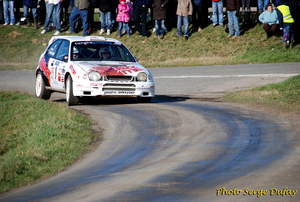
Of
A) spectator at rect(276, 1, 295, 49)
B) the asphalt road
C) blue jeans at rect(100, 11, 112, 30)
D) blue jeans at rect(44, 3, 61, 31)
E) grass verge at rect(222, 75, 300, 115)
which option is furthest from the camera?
blue jeans at rect(44, 3, 61, 31)

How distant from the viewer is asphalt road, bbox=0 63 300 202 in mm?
4445

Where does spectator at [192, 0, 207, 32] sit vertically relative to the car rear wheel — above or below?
above

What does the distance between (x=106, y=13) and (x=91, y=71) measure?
1549 centimetres

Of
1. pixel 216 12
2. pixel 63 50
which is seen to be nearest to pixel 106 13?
pixel 216 12

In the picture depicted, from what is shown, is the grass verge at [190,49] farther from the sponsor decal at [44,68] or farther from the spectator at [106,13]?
the sponsor decal at [44,68]

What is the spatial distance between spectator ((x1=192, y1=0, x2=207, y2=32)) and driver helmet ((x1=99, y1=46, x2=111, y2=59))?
12.1 meters

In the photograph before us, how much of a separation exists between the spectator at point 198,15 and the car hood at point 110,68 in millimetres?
12664

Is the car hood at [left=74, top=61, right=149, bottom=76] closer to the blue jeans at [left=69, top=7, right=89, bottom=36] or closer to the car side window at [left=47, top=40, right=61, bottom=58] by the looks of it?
the car side window at [left=47, top=40, right=61, bottom=58]

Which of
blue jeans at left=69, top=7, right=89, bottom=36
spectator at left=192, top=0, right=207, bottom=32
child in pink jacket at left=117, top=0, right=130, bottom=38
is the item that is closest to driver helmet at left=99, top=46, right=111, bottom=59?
spectator at left=192, top=0, right=207, bottom=32

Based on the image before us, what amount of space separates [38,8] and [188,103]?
19407 mm

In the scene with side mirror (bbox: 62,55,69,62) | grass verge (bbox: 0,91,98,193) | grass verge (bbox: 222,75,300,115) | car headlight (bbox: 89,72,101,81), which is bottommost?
grass verge (bbox: 222,75,300,115)

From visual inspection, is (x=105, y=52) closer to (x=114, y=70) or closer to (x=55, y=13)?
Result: (x=114, y=70)

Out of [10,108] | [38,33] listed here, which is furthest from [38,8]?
[10,108]

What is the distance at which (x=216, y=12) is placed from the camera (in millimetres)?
23078
